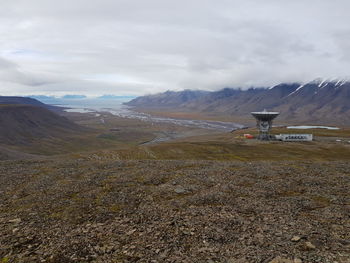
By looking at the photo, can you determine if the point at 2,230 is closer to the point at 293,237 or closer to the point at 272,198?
the point at 293,237

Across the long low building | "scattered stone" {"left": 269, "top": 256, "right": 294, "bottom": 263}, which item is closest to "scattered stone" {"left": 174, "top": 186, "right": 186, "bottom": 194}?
"scattered stone" {"left": 269, "top": 256, "right": 294, "bottom": 263}

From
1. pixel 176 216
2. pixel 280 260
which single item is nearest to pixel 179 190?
pixel 176 216

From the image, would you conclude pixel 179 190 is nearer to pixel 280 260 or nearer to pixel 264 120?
pixel 280 260

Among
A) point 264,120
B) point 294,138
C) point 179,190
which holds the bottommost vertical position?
point 294,138

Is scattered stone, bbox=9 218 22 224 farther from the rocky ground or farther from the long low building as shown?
the long low building

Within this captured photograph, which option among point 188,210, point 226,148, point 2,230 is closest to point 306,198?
point 188,210

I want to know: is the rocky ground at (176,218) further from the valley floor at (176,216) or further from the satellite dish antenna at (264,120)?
the satellite dish antenna at (264,120)
